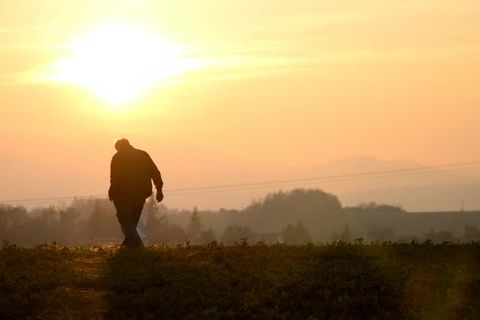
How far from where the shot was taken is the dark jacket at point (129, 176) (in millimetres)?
20703

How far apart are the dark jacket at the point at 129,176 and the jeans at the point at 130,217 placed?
0.39 feet

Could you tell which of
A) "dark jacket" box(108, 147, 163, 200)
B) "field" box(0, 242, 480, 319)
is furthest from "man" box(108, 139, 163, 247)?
"field" box(0, 242, 480, 319)

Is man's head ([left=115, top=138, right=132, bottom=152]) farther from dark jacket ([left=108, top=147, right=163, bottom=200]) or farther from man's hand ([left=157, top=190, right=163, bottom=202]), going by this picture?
man's hand ([left=157, top=190, right=163, bottom=202])

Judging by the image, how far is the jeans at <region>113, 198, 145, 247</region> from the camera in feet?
66.3

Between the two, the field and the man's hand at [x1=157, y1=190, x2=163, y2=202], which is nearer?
the field

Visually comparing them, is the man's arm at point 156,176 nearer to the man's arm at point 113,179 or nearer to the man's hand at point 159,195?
the man's hand at point 159,195

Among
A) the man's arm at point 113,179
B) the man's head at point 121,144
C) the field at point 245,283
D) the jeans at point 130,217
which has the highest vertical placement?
the man's head at point 121,144

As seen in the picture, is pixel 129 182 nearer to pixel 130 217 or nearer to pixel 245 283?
pixel 130 217

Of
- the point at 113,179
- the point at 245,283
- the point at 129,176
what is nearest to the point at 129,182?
the point at 129,176

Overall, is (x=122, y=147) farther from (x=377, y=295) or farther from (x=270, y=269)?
(x=377, y=295)

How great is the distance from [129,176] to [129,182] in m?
0.12

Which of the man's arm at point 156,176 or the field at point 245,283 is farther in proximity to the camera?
the man's arm at point 156,176

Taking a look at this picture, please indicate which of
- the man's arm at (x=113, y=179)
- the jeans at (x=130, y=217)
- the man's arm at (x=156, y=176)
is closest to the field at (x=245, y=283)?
the jeans at (x=130, y=217)

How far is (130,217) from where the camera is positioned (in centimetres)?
2058
